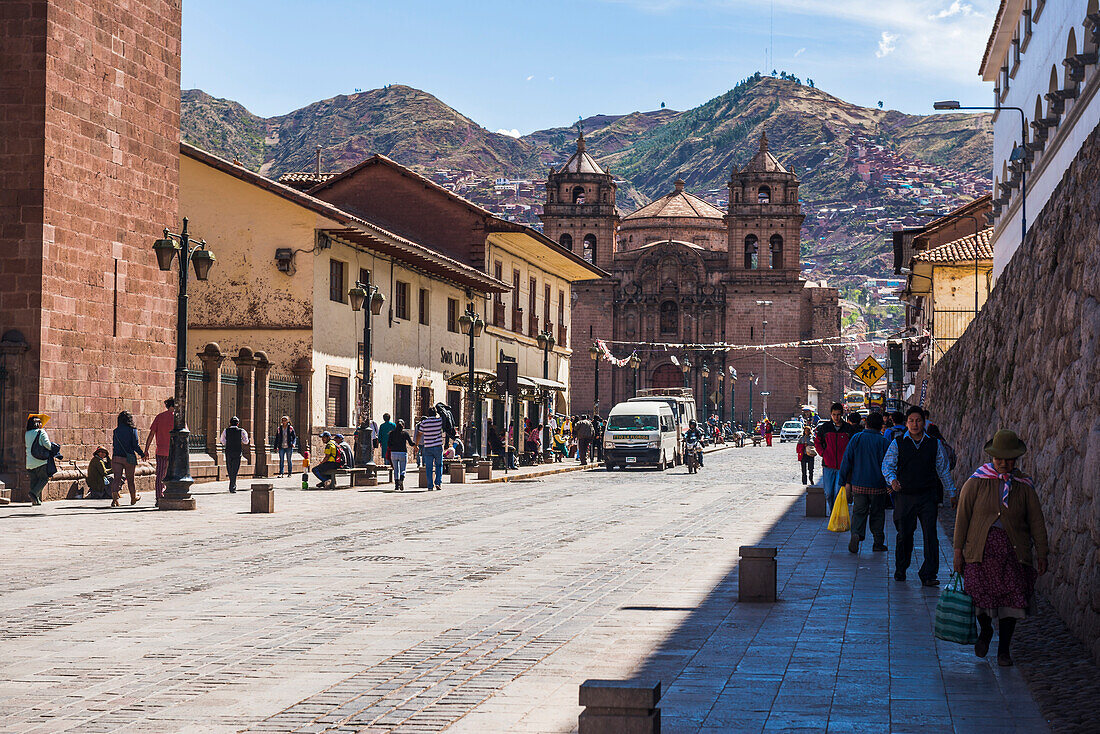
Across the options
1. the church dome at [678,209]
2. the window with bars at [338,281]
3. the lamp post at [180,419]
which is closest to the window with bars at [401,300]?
the window with bars at [338,281]

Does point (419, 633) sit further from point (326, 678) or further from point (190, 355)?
point (190, 355)

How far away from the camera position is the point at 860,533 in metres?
16.0

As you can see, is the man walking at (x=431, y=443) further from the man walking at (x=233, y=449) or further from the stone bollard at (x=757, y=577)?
the stone bollard at (x=757, y=577)

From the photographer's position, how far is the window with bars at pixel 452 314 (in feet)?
157

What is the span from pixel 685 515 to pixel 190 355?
64.6 ft

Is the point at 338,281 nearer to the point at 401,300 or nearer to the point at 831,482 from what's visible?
the point at 401,300

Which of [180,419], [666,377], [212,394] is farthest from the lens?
[666,377]

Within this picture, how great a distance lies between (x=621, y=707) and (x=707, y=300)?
106 metres

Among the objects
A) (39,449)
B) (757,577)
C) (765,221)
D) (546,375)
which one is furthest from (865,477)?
(765,221)

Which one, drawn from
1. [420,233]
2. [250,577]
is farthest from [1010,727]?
[420,233]

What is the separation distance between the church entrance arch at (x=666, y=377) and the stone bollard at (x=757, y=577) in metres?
99.3

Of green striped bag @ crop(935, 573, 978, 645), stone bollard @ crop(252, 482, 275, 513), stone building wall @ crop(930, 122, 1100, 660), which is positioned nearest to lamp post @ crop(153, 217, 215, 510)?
stone bollard @ crop(252, 482, 275, 513)

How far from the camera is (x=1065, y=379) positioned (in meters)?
11.4

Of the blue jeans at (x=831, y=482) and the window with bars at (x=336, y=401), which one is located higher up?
the window with bars at (x=336, y=401)
